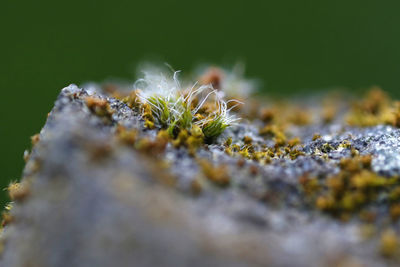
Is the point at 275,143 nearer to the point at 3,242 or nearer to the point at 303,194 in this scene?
the point at 303,194

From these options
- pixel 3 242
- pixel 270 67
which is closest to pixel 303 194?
pixel 3 242

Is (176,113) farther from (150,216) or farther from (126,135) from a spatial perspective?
(150,216)

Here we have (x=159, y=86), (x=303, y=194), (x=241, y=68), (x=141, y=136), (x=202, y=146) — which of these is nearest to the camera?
(x=303, y=194)

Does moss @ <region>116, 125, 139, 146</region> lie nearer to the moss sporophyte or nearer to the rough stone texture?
the rough stone texture

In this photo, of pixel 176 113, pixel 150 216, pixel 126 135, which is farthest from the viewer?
pixel 176 113

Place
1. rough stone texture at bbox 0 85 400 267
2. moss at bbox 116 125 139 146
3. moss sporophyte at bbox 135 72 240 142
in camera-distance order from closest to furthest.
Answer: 1. rough stone texture at bbox 0 85 400 267
2. moss at bbox 116 125 139 146
3. moss sporophyte at bbox 135 72 240 142

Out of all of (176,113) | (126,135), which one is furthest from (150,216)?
(176,113)

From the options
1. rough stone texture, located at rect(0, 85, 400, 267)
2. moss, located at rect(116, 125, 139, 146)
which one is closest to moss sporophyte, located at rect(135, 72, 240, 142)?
moss, located at rect(116, 125, 139, 146)

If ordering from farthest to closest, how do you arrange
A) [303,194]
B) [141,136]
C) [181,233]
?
1. [141,136]
2. [303,194]
3. [181,233]

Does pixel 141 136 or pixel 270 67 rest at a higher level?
pixel 270 67
